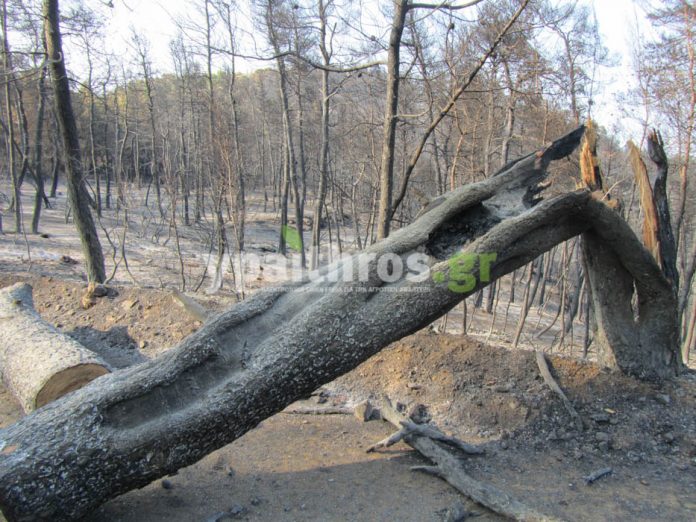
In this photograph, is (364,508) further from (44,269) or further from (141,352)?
(44,269)

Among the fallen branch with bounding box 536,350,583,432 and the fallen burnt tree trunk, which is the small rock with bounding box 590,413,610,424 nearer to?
the fallen branch with bounding box 536,350,583,432

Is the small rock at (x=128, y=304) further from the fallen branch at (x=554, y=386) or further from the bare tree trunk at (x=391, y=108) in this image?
the fallen branch at (x=554, y=386)

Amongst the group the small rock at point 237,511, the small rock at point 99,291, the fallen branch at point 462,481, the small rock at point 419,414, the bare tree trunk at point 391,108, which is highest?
the bare tree trunk at point 391,108

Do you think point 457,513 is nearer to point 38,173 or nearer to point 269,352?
point 269,352

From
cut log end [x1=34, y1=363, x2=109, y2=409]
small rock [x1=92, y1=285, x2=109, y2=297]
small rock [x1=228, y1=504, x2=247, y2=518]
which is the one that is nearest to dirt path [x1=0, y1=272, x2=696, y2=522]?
small rock [x1=228, y1=504, x2=247, y2=518]

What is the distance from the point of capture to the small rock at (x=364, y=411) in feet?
15.3

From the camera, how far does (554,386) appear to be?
4590 millimetres

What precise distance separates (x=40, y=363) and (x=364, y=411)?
10.2 ft

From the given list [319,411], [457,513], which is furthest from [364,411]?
[457,513]

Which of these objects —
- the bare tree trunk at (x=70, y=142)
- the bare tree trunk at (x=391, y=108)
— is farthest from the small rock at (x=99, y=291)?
the bare tree trunk at (x=391, y=108)

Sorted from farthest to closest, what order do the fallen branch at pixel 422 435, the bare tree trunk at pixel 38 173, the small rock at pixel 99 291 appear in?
the bare tree trunk at pixel 38 173 → the small rock at pixel 99 291 → the fallen branch at pixel 422 435

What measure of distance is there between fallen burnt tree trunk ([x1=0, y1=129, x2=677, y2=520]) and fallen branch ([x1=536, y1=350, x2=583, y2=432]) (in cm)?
103

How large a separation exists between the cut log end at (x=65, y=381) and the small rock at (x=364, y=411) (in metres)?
2.42

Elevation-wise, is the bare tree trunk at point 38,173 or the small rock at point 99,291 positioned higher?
the bare tree trunk at point 38,173
